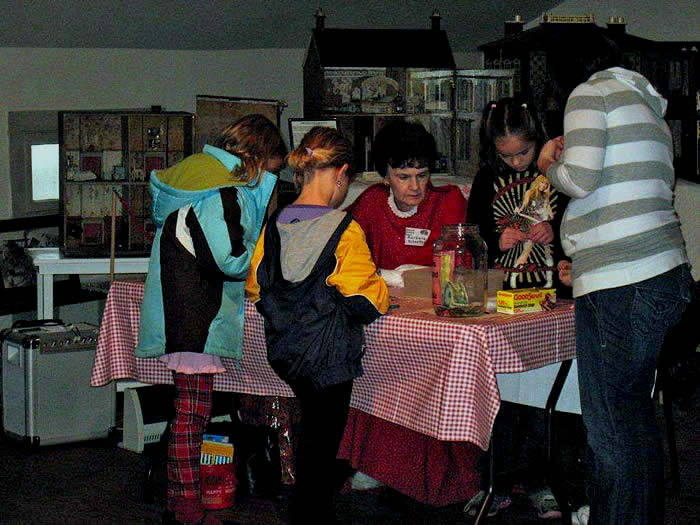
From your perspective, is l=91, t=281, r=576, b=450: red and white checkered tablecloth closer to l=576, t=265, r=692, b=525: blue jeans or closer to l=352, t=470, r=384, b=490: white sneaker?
l=576, t=265, r=692, b=525: blue jeans

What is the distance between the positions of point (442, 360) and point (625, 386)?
0.49 m

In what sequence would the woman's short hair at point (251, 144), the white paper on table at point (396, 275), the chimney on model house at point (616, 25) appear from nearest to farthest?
the woman's short hair at point (251, 144)
the white paper on table at point (396, 275)
the chimney on model house at point (616, 25)

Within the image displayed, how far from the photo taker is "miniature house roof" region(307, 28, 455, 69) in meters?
5.60

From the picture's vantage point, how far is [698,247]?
547cm

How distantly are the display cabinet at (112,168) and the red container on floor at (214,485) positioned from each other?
1639mm

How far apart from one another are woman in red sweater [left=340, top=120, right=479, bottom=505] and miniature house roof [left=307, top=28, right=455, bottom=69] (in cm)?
201

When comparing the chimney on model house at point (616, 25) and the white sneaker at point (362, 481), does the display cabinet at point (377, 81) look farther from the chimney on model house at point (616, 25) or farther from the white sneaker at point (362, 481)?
the white sneaker at point (362, 481)

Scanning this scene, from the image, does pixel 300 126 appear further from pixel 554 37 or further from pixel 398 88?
pixel 554 37

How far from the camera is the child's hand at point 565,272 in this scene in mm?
3141

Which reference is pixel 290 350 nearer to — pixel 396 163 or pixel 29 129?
pixel 396 163

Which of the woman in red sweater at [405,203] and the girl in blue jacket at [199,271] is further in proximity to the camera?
the woman in red sweater at [405,203]

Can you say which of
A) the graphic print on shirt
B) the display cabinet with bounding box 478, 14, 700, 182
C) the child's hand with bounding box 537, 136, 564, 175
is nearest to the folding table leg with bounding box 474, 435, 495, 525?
the graphic print on shirt

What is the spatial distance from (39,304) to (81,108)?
137cm

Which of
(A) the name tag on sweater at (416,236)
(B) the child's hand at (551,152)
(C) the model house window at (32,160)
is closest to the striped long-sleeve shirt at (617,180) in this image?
(B) the child's hand at (551,152)
